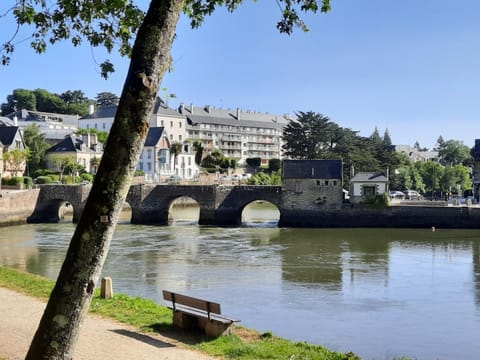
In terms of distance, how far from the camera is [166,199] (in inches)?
1967

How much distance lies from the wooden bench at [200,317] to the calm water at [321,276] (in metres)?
3.57

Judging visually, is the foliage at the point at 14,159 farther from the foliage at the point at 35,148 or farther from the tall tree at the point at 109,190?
the tall tree at the point at 109,190

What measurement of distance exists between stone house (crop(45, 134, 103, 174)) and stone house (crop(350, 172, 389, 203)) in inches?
1197

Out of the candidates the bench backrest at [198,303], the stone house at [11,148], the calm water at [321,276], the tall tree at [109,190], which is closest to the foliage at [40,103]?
the stone house at [11,148]

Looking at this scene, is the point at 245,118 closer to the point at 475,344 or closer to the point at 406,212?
the point at 406,212

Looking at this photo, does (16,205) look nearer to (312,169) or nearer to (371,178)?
(312,169)

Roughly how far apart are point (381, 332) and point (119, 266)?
13746 mm

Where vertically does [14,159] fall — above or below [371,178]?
above

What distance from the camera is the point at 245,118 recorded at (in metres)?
121

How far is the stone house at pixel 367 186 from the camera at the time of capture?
4675cm

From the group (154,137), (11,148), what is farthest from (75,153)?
(154,137)

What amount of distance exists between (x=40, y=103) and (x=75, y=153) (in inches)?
2217

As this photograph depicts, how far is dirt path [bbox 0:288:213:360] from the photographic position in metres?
8.63

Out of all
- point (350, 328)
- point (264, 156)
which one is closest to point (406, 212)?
point (350, 328)
